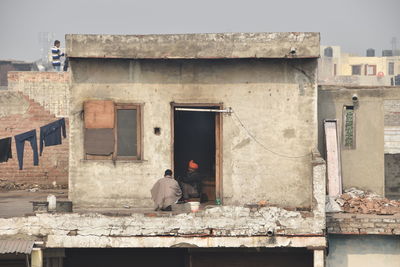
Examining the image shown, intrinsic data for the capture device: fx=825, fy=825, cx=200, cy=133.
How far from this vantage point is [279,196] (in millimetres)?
16266

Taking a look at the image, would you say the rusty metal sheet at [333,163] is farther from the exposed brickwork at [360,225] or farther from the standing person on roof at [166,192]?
the standing person on roof at [166,192]

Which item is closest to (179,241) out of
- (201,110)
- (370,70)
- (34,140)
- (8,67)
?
(201,110)

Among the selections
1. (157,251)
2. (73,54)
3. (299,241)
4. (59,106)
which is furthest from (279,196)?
(59,106)

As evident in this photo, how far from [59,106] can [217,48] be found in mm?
10401

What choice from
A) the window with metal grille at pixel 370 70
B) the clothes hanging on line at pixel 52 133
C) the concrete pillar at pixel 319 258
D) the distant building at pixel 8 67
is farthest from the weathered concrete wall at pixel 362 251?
the window with metal grille at pixel 370 70

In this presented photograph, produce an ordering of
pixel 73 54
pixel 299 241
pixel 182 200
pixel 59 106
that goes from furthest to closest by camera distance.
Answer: pixel 59 106 → pixel 182 200 → pixel 73 54 → pixel 299 241

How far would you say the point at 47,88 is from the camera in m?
25.5

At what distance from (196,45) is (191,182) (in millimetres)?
3077

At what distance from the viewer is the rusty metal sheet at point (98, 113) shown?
1623cm

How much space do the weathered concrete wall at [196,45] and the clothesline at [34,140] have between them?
213 inches

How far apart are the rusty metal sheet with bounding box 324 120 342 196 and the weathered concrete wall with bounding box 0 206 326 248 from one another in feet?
8.11

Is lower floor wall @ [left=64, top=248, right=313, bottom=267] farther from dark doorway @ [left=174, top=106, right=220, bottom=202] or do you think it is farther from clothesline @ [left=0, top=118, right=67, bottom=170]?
clothesline @ [left=0, top=118, right=67, bottom=170]

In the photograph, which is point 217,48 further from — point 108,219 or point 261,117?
point 108,219

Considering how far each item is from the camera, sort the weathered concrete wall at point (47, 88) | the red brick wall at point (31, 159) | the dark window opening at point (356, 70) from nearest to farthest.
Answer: the red brick wall at point (31, 159)
the weathered concrete wall at point (47, 88)
the dark window opening at point (356, 70)
